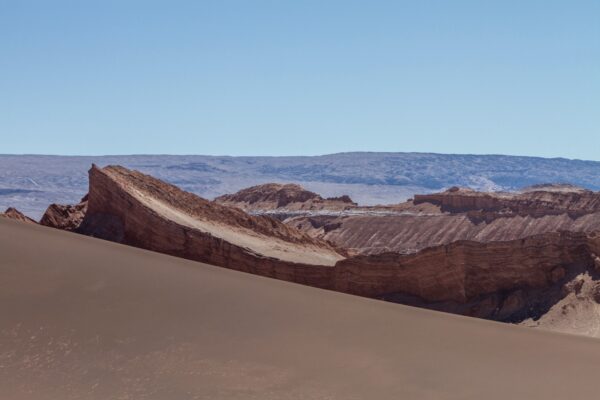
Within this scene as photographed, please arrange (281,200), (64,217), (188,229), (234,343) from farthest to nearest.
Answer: (281,200), (64,217), (188,229), (234,343)

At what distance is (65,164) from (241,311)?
184m

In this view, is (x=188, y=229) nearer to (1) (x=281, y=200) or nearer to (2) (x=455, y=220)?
(2) (x=455, y=220)

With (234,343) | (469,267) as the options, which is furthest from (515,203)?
(234,343)

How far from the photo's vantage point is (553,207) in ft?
188

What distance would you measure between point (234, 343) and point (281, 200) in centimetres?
6361

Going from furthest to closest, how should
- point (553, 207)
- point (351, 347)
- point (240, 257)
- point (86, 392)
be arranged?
point (553, 207), point (240, 257), point (351, 347), point (86, 392)

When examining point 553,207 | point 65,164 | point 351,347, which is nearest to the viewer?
point 351,347

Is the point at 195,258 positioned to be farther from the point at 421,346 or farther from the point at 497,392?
the point at 497,392

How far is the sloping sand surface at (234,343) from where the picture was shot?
29.9 ft

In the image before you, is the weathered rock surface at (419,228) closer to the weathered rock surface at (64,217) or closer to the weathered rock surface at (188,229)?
the weathered rock surface at (188,229)

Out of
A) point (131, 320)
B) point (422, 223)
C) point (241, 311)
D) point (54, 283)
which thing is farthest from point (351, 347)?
point (422, 223)

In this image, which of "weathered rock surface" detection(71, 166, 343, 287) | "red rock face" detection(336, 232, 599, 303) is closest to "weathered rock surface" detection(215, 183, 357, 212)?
"weathered rock surface" detection(71, 166, 343, 287)

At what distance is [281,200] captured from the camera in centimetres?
7400

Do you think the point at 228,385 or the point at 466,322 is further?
the point at 466,322
